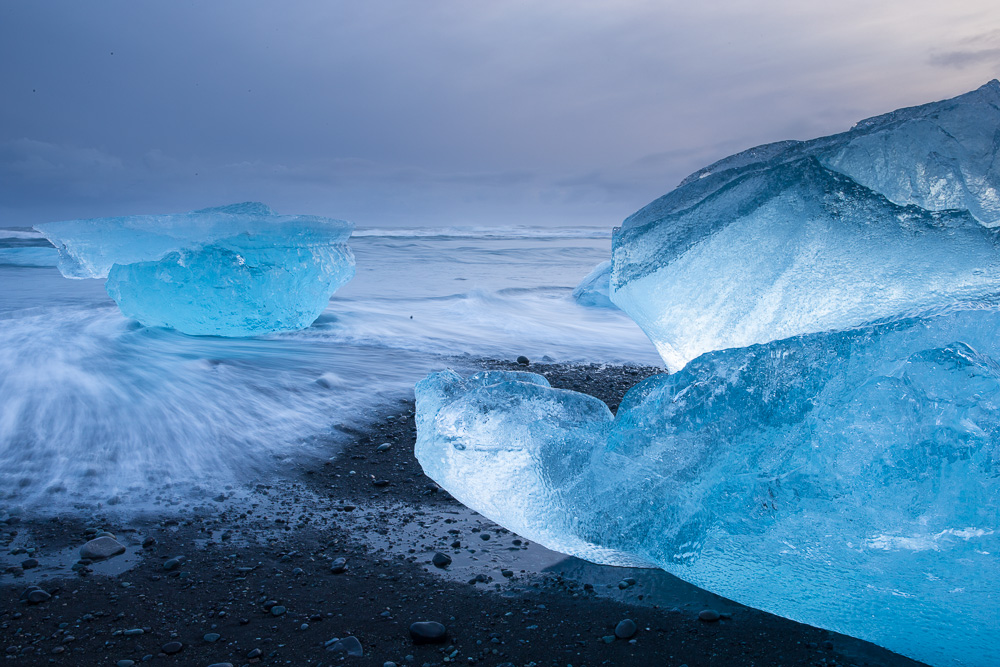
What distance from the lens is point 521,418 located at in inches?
92.7

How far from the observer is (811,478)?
6.18ft

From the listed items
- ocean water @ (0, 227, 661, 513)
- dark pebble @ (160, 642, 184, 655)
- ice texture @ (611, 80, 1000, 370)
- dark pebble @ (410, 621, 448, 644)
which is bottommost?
dark pebble @ (160, 642, 184, 655)

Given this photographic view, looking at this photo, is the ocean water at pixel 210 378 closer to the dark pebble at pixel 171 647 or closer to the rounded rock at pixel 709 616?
the dark pebble at pixel 171 647

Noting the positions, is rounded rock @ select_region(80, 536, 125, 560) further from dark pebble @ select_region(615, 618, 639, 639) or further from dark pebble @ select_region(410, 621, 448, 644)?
dark pebble @ select_region(615, 618, 639, 639)

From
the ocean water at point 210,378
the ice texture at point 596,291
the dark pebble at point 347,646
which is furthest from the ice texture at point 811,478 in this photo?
the ice texture at point 596,291

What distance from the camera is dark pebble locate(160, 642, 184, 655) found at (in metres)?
1.91

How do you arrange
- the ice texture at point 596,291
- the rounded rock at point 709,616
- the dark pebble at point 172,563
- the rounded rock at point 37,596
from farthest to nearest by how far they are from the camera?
the ice texture at point 596,291 → the dark pebble at point 172,563 → the rounded rock at point 37,596 → the rounded rock at point 709,616

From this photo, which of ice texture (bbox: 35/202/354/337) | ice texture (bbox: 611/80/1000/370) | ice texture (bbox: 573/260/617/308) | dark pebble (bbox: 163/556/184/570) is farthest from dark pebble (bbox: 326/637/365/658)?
ice texture (bbox: 573/260/617/308)

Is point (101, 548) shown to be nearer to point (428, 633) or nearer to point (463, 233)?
point (428, 633)

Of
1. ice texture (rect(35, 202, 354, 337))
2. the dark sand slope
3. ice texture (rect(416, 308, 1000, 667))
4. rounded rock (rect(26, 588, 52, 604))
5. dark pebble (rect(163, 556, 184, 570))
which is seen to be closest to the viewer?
ice texture (rect(416, 308, 1000, 667))

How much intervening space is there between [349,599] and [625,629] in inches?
35.0

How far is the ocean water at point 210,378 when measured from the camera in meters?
3.30

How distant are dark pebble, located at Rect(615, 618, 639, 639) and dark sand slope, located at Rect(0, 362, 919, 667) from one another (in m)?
0.02

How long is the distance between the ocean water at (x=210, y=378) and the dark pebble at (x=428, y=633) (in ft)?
5.11
